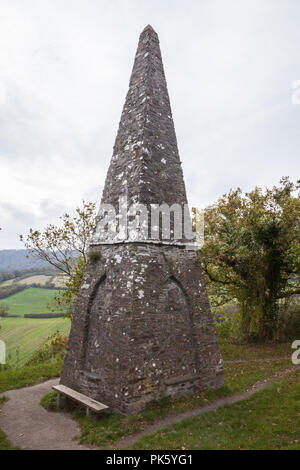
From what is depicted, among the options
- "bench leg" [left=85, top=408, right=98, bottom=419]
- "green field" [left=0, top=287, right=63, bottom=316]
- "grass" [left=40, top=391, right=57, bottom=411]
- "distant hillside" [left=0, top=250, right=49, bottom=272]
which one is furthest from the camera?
"distant hillside" [left=0, top=250, right=49, bottom=272]

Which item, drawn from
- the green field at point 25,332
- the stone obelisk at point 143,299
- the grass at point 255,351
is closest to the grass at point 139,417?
the stone obelisk at point 143,299

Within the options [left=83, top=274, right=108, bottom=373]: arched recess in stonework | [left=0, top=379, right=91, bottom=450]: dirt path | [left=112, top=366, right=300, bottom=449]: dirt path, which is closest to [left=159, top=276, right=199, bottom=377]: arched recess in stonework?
[left=112, top=366, right=300, bottom=449]: dirt path

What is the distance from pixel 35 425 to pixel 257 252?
14.2 m

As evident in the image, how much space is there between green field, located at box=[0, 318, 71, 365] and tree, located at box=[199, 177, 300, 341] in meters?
17.2

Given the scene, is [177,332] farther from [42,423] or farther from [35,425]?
[35,425]

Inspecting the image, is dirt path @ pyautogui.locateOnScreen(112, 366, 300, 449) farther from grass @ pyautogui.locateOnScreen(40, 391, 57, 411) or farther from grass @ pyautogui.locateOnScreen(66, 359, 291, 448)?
grass @ pyautogui.locateOnScreen(40, 391, 57, 411)

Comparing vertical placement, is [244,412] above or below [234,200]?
below

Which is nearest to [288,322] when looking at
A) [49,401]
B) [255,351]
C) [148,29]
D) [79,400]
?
[255,351]

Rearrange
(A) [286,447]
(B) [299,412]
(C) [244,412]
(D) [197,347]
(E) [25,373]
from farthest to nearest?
(E) [25,373] → (D) [197,347] → (C) [244,412] → (B) [299,412] → (A) [286,447]

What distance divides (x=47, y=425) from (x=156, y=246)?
6.37 metres

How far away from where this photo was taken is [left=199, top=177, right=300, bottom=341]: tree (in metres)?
16.2

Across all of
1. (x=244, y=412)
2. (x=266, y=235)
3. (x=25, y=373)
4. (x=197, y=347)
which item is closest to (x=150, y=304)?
(x=197, y=347)

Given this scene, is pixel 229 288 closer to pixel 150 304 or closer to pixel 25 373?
pixel 150 304

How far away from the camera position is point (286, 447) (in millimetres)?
6215
